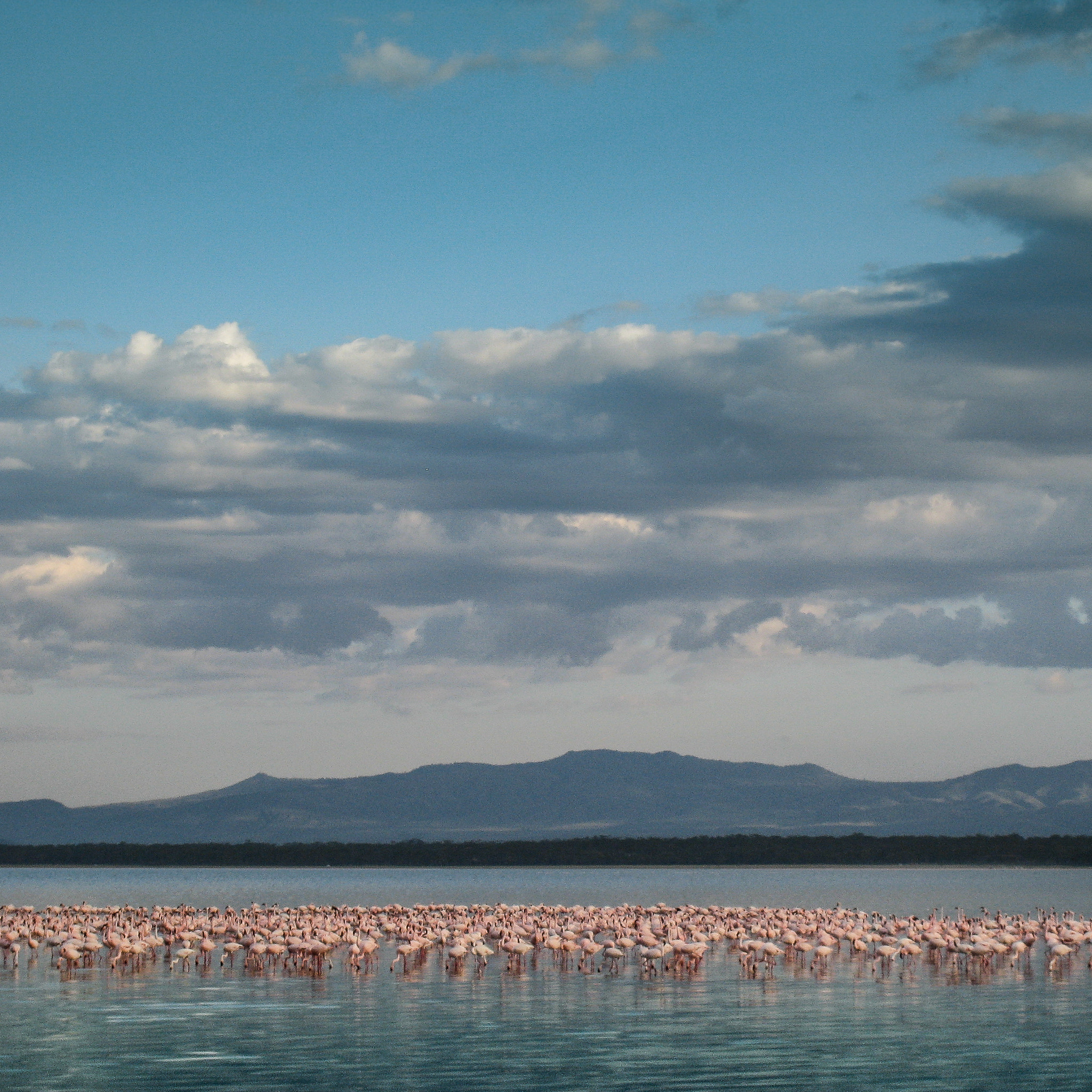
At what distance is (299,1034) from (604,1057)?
261 inches

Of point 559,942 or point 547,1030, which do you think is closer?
point 547,1030

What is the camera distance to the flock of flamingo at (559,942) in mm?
45719

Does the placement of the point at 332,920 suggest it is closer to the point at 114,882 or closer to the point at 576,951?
the point at 576,951

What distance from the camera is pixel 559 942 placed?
157 ft

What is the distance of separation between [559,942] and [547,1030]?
15810mm

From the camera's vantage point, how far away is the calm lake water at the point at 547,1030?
87.2 feet

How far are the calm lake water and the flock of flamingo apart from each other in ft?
2.70

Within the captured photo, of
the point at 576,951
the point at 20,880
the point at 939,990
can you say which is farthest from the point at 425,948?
the point at 20,880

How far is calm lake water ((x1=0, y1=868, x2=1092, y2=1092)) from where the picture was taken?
2658 centimetres

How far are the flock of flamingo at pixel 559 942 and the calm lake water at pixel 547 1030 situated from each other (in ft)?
2.70

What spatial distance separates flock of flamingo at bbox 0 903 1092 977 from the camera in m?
45.7

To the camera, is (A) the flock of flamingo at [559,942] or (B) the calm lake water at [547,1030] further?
(A) the flock of flamingo at [559,942]

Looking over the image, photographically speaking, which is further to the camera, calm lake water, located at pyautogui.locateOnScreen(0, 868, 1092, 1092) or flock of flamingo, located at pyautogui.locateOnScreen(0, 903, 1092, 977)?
flock of flamingo, located at pyautogui.locateOnScreen(0, 903, 1092, 977)

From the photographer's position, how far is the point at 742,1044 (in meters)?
30.1
